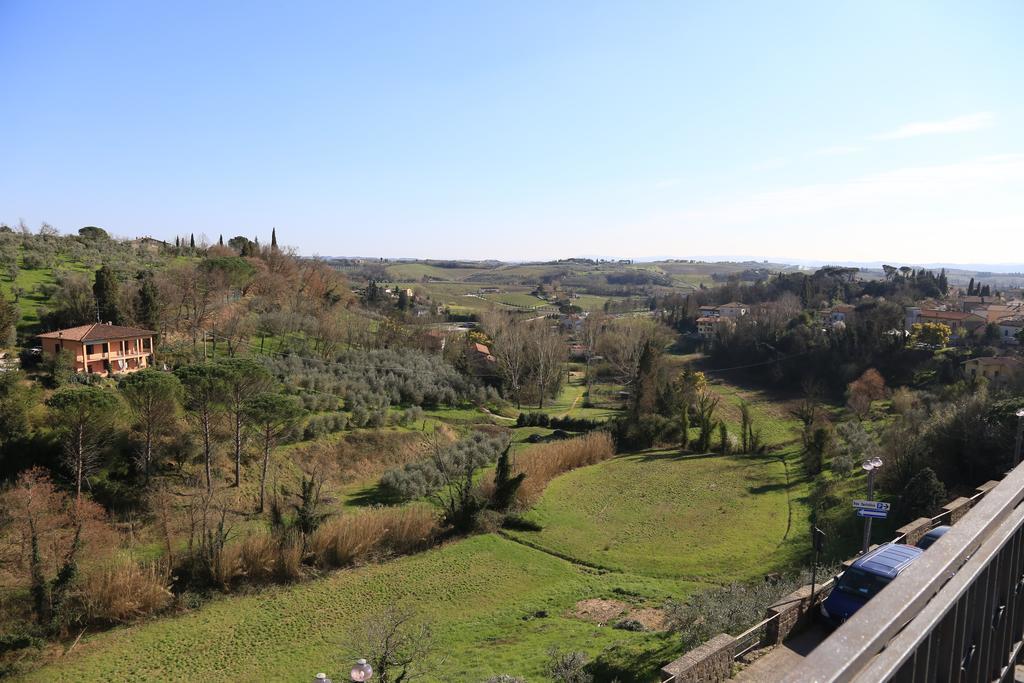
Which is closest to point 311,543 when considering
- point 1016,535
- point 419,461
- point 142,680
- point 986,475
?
point 142,680

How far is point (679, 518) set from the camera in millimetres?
25391

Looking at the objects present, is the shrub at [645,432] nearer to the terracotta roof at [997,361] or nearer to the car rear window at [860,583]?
the terracotta roof at [997,361]

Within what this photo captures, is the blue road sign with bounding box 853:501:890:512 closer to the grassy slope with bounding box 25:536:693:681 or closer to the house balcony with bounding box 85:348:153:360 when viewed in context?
the grassy slope with bounding box 25:536:693:681

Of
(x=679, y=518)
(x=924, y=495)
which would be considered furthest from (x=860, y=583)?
(x=679, y=518)

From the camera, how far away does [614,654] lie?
42.7ft

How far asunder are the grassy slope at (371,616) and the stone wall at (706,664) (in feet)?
17.2

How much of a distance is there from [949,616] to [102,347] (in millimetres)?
34010

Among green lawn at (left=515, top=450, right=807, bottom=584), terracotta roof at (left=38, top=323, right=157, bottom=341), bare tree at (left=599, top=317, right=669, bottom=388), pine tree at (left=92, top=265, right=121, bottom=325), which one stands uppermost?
pine tree at (left=92, top=265, right=121, bottom=325)

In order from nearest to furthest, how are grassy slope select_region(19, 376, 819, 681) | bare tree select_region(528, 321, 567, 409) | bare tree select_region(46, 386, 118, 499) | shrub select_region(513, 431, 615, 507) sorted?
grassy slope select_region(19, 376, 819, 681) < bare tree select_region(46, 386, 118, 499) < shrub select_region(513, 431, 615, 507) < bare tree select_region(528, 321, 567, 409)

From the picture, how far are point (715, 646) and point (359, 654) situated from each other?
30.0 ft

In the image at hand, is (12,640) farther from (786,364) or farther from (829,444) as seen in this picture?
(786,364)

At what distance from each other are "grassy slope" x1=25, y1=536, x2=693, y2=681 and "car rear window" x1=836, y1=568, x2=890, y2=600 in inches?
217

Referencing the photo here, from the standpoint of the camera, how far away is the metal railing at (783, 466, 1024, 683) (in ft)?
5.20

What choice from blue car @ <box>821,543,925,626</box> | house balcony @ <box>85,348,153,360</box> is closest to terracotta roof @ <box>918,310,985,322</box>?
blue car @ <box>821,543,925,626</box>
